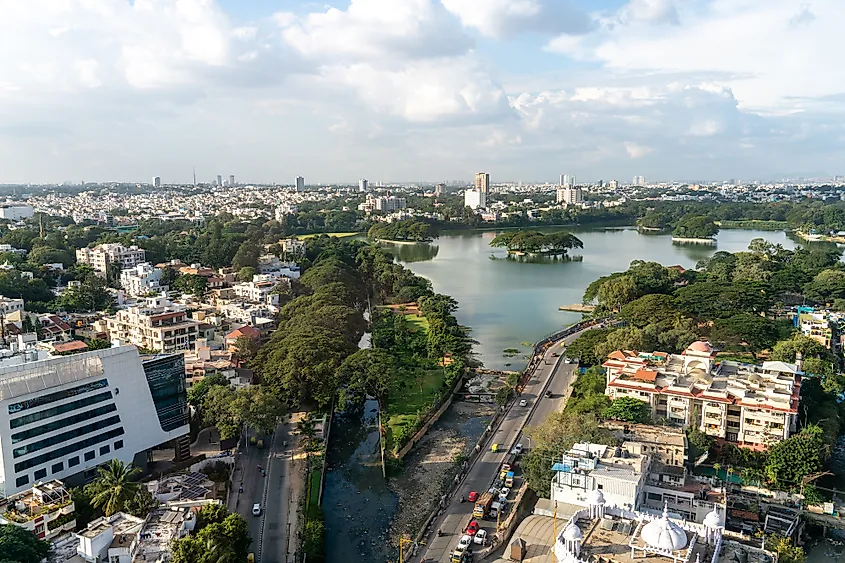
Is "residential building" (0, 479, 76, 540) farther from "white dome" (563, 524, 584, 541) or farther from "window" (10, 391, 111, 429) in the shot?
"white dome" (563, 524, 584, 541)

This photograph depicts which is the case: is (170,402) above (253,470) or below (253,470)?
above

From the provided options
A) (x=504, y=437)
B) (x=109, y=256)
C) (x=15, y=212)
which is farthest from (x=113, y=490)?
(x=15, y=212)

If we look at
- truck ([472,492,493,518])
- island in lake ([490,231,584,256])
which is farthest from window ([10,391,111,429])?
island in lake ([490,231,584,256])

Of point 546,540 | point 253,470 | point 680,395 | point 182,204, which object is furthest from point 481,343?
point 182,204

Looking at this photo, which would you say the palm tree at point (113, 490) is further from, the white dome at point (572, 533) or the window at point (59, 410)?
the white dome at point (572, 533)

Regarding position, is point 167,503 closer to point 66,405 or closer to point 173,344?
point 66,405

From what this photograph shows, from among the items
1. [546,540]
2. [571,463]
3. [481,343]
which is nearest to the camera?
[546,540]

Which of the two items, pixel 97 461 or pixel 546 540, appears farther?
pixel 97 461
